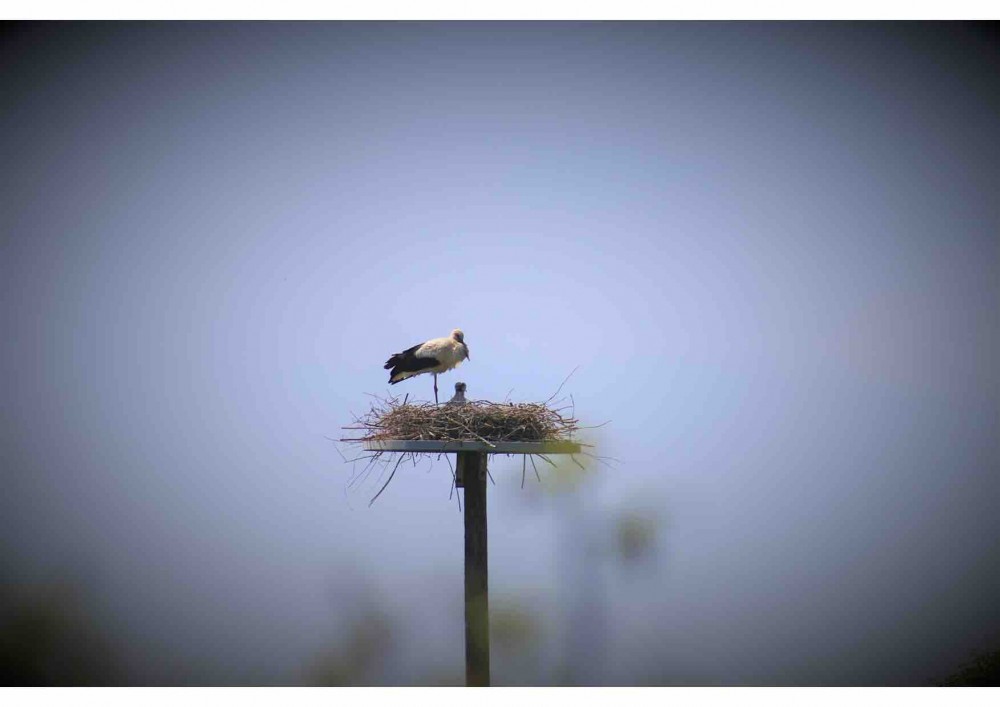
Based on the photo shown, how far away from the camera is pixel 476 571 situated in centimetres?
391

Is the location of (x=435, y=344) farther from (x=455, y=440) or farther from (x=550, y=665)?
(x=550, y=665)

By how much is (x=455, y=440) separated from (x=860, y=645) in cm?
473

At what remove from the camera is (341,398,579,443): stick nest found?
4141mm

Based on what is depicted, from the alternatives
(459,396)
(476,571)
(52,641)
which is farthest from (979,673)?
(52,641)

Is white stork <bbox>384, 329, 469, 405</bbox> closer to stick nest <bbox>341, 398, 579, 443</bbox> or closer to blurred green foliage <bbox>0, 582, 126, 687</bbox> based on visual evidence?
stick nest <bbox>341, 398, 579, 443</bbox>

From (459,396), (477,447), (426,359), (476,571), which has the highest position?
(426,359)

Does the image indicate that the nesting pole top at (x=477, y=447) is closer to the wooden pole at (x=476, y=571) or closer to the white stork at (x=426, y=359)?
the wooden pole at (x=476, y=571)

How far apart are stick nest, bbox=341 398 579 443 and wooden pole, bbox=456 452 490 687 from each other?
0.16 meters

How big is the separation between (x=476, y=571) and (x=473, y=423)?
0.78 m

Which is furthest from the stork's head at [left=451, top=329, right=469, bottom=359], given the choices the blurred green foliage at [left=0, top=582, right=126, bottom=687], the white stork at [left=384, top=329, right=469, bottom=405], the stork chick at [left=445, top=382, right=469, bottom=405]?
the blurred green foliage at [left=0, top=582, right=126, bottom=687]

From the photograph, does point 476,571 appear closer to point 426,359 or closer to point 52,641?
point 426,359

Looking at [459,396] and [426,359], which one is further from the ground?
[426,359]

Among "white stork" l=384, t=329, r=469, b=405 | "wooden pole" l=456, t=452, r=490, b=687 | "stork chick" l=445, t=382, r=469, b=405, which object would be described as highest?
"white stork" l=384, t=329, r=469, b=405

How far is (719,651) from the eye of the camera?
636cm
